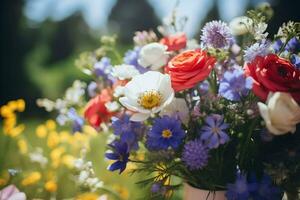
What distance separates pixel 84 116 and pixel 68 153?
630mm

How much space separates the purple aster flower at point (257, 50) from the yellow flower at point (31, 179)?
707 millimetres

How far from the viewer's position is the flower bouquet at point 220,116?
0.71 metres

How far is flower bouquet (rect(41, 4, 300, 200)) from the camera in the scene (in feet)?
2.34

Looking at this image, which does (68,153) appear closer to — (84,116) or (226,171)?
(84,116)

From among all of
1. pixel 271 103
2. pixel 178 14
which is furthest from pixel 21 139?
pixel 271 103

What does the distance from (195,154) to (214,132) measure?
1.7 inches

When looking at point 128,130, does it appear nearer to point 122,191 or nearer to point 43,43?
point 122,191

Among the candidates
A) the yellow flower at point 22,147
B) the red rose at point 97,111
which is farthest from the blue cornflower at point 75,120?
the yellow flower at point 22,147

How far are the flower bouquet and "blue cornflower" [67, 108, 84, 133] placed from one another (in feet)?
0.51

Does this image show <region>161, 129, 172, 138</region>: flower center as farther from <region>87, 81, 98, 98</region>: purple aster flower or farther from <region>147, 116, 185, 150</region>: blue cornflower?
<region>87, 81, 98, 98</region>: purple aster flower

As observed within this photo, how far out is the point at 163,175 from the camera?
2.74 feet

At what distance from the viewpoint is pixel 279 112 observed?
26.0 inches

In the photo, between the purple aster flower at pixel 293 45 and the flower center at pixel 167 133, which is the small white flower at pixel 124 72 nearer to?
the flower center at pixel 167 133

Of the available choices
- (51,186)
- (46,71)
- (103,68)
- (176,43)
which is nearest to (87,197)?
(51,186)
